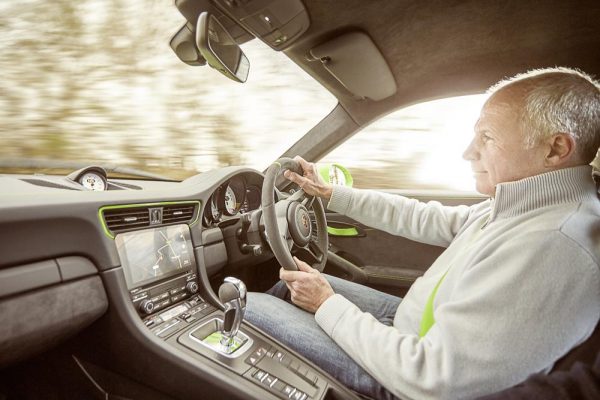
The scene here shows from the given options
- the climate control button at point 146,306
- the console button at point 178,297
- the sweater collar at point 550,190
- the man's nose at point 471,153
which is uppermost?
the man's nose at point 471,153

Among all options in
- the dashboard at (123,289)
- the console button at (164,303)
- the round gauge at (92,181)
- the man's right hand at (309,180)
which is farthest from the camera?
the man's right hand at (309,180)

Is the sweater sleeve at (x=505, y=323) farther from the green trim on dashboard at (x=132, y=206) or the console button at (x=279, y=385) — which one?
the green trim on dashboard at (x=132, y=206)

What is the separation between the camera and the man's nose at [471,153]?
1.40 metres

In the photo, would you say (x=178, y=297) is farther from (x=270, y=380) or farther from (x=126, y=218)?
(x=270, y=380)

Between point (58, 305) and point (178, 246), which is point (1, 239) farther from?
point (178, 246)

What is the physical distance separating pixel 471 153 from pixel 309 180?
735 mm

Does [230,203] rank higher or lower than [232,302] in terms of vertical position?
higher

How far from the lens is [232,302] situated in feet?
4.12

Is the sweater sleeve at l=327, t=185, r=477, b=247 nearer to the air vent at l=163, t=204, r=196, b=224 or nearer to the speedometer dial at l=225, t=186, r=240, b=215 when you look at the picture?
the speedometer dial at l=225, t=186, r=240, b=215

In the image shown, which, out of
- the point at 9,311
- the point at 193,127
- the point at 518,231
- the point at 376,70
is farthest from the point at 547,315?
the point at 193,127

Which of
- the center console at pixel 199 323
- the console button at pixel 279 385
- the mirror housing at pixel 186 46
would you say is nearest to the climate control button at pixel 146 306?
the center console at pixel 199 323

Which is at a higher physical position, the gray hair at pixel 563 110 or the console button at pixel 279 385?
the gray hair at pixel 563 110

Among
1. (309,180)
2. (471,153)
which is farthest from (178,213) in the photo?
(471,153)

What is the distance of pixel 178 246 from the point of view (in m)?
1.48
